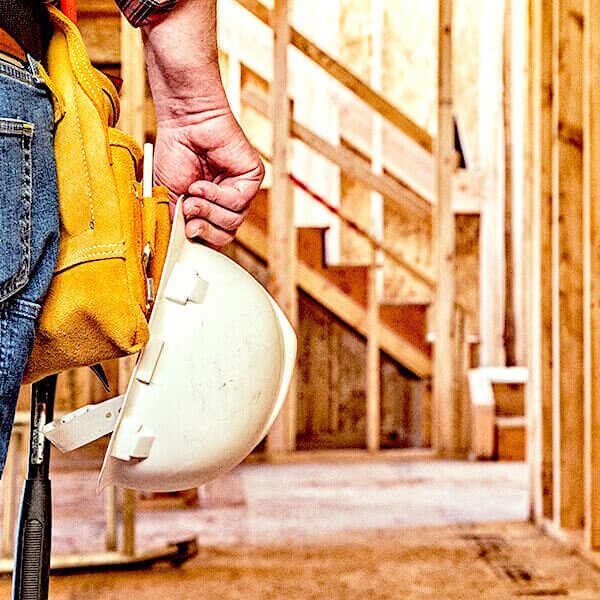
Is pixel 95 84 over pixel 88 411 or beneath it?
over

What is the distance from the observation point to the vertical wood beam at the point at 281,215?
4.55 m

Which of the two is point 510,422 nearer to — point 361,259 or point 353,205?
point 361,259

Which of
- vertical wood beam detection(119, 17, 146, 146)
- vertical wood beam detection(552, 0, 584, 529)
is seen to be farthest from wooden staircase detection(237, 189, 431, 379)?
vertical wood beam detection(119, 17, 146, 146)

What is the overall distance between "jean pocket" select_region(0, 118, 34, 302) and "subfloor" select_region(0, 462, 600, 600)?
66.8 inches

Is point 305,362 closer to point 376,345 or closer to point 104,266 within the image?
point 376,345

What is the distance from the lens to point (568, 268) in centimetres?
294

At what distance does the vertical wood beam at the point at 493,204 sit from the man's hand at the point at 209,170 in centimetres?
410

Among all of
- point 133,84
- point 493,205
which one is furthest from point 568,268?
point 493,205

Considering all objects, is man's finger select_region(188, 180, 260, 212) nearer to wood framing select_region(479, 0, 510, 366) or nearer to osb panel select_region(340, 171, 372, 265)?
wood framing select_region(479, 0, 510, 366)

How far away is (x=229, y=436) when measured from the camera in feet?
3.49

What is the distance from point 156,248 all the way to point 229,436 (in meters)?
0.22

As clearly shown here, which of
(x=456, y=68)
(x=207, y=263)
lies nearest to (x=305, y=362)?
(x=456, y=68)

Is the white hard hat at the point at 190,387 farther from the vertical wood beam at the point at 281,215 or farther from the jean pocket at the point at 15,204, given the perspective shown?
the vertical wood beam at the point at 281,215

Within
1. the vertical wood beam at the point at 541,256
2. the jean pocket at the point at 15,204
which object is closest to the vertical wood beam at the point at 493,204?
the vertical wood beam at the point at 541,256
